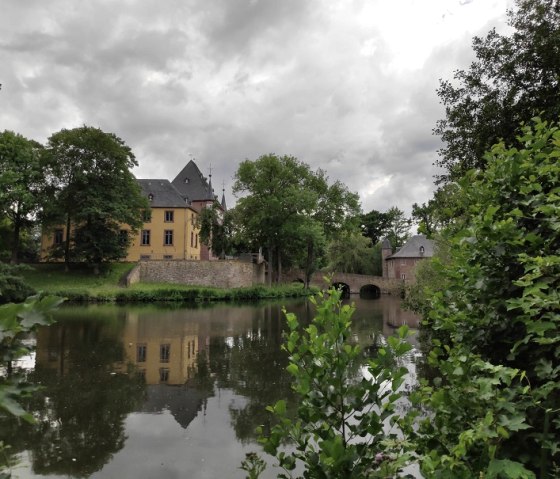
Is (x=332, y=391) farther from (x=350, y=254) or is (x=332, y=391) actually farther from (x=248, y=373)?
(x=350, y=254)

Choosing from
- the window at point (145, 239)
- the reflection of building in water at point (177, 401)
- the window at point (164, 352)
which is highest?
the window at point (145, 239)

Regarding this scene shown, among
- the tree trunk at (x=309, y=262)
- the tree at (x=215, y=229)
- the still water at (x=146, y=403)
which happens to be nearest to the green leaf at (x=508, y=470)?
the still water at (x=146, y=403)

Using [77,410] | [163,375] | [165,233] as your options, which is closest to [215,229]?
[165,233]

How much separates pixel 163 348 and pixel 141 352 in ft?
3.09

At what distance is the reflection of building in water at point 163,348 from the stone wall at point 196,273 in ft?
69.6

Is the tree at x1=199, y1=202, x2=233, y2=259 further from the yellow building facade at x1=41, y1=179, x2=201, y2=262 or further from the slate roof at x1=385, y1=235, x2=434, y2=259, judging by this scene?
the slate roof at x1=385, y1=235, x2=434, y2=259

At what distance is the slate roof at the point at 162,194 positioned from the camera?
165 ft

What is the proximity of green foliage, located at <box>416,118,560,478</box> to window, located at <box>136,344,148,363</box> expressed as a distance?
34.6ft

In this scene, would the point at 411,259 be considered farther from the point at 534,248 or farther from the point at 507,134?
the point at 534,248

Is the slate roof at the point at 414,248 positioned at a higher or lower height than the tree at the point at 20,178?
lower

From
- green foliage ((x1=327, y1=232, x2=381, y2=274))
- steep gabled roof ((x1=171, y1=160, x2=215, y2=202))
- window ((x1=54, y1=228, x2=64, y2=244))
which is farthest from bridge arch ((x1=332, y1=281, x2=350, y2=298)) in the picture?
window ((x1=54, y1=228, x2=64, y2=244))

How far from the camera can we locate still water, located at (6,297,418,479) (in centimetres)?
570

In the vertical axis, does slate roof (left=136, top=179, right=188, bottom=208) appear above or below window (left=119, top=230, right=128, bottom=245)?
above

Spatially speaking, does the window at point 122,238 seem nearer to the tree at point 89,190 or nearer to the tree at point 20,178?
the tree at point 89,190
